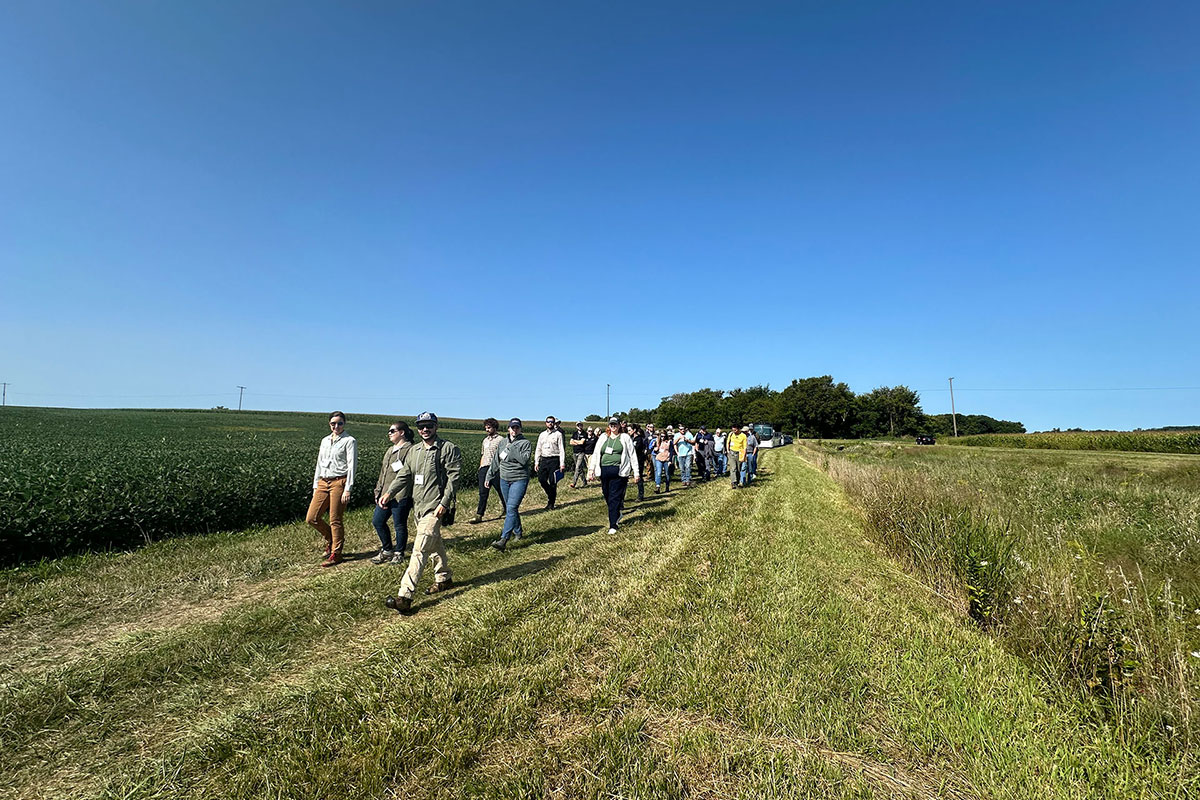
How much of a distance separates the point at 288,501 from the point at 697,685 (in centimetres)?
1029

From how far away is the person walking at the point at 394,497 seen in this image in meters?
6.29

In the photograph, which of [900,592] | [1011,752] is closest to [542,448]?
[900,592]

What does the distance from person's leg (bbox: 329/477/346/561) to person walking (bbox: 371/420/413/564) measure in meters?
0.53

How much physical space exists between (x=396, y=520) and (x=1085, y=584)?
289 inches

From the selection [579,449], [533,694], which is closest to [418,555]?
[533,694]

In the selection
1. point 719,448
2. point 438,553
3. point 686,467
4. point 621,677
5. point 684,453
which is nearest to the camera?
point 621,677

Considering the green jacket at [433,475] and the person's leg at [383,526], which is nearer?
the green jacket at [433,475]

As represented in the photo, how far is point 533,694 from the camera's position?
3.28m

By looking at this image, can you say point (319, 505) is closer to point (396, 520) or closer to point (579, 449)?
point (396, 520)

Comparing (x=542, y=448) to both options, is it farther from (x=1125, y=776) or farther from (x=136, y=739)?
(x=1125, y=776)

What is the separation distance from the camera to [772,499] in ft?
40.6

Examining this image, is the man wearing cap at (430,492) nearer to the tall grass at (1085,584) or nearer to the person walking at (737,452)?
the tall grass at (1085,584)

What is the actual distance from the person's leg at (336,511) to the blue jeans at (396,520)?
0.60 metres

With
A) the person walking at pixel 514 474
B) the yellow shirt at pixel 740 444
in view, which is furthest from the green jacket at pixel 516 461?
the yellow shirt at pixel 740 444
